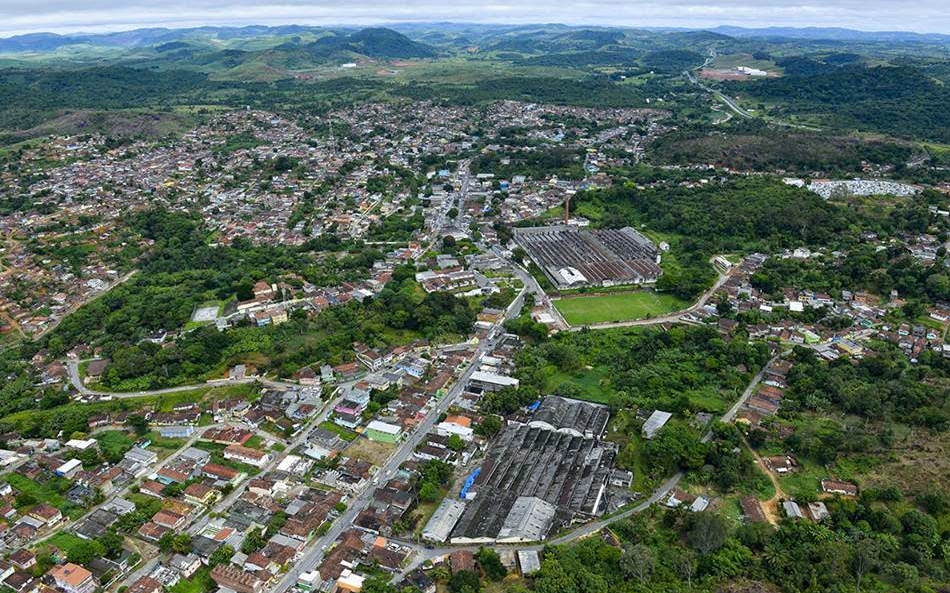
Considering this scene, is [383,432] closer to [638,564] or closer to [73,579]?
[73,579]

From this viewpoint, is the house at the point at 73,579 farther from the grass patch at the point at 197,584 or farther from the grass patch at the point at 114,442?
the grass patch at the point at 114,442

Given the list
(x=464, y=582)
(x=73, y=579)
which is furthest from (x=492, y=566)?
(x=73, y=579)

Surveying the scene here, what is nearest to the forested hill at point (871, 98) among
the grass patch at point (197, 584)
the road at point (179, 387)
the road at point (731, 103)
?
the road at point (731, 103)

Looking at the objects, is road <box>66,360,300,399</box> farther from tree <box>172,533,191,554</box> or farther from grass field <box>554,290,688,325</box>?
grass field <box>554,290,688,325</box>

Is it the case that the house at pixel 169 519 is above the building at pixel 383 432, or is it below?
below

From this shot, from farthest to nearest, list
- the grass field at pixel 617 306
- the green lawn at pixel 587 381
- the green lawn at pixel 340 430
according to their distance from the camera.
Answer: the grass field at pixel 617 306, the green lawn at pixel 587 381, the green lawn at pixel 340 430

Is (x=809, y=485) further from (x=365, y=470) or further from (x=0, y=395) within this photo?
(x=0, y=395)

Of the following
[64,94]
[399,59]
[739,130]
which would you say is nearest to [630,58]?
[399,59]
